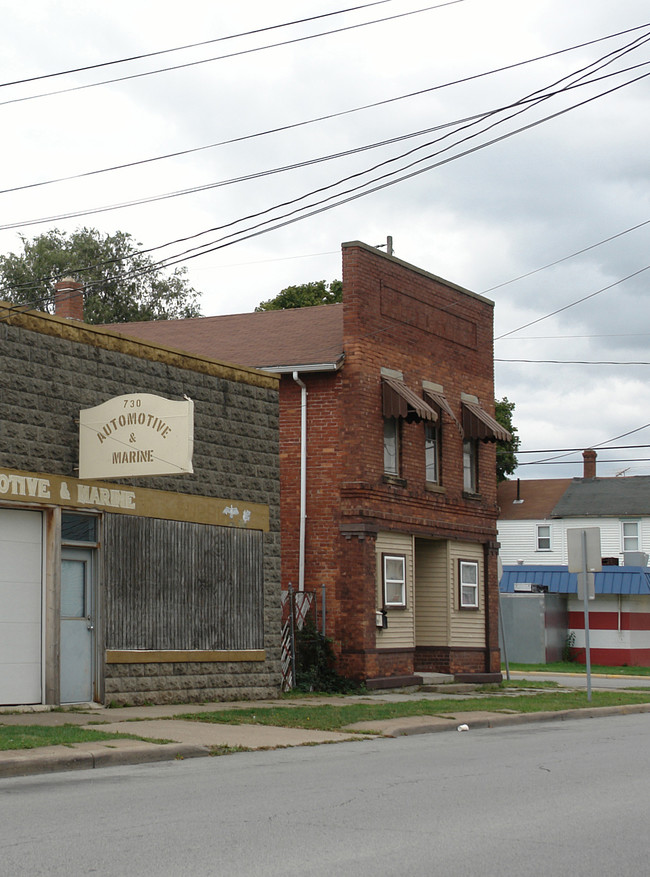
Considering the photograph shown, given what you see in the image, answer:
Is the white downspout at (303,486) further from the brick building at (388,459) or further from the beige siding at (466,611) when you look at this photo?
the beige siding at (466,611)

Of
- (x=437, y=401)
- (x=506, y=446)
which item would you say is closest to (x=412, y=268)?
(x=437, y=401)

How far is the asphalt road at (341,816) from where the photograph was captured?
23.2ft

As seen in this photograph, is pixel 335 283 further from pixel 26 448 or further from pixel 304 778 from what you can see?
pixel 304 778

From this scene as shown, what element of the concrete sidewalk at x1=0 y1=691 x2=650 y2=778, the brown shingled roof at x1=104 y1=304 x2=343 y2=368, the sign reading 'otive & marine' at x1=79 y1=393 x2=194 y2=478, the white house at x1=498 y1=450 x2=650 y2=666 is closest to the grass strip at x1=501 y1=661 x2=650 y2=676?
the white house at x1=498 y1=450 x2=650 y2=666

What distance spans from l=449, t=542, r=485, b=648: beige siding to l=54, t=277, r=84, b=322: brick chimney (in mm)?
10228

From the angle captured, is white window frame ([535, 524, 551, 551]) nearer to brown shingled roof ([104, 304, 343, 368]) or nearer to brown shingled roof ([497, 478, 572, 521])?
brown shingled roof ([497, 478, 572, 521])

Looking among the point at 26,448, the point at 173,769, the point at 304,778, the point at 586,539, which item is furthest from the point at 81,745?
the point at 586,539

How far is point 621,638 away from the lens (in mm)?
40219

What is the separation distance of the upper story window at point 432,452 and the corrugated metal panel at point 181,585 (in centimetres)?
624

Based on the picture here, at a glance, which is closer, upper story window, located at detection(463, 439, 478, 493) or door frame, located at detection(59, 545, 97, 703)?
door frame, located at detection(59, 545, 97, 703)

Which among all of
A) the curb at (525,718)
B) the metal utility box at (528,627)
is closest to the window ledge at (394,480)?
the curb at (525,718)

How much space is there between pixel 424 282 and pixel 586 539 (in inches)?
281

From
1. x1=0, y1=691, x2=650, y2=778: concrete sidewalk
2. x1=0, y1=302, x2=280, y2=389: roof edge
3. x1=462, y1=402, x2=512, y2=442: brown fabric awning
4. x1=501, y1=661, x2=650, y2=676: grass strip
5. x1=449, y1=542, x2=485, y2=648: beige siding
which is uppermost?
x1=0, y1=302, x2=280, y2=389: roof edge

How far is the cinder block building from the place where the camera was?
54.4 ft
